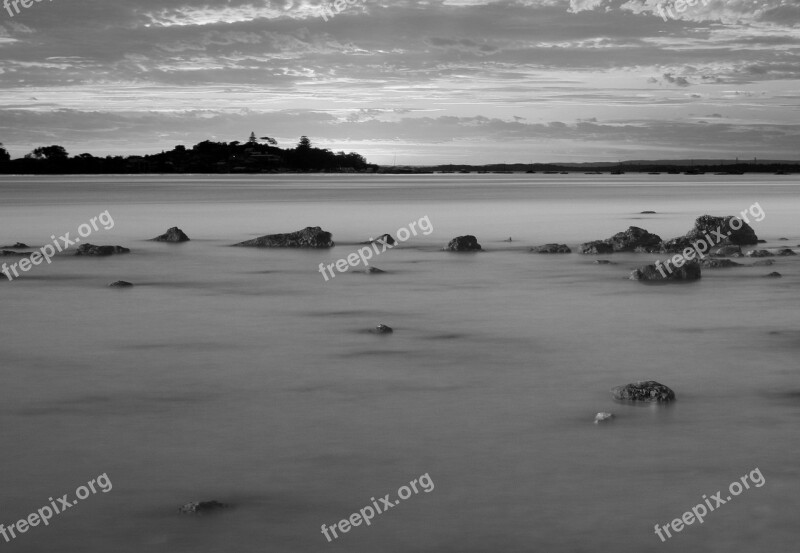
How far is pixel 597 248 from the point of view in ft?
88.5

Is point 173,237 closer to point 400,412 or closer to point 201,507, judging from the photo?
point 400,412

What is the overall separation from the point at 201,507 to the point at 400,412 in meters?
3.06

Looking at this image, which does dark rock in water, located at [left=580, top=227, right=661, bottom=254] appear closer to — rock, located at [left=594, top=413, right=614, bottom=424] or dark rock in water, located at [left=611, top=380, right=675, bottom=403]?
dark rock in water, located at [left=611, top=380, right=675, bottom=403]

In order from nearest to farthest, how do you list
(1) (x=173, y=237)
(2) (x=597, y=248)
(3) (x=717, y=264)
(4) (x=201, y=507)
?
(4) (x=201, y=507) → (3) (x=717, y=264) → (2) (x=597, y=248) → (1) (x=173, y=237)

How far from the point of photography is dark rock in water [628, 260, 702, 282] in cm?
1962

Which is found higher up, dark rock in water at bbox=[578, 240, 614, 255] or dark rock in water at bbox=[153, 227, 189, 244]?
dark rock in water at bbox=[578, 240, 614, 255]

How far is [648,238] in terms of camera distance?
26750mm

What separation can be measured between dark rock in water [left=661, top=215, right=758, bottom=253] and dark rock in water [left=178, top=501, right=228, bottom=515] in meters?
21.2

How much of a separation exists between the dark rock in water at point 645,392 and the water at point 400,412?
0.21 metres

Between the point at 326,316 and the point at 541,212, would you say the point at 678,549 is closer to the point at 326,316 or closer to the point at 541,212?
the point at 326,316

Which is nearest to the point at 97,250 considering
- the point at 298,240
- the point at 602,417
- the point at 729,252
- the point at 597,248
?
the point at 298,240

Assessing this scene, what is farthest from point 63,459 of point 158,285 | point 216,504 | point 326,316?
point 158,285

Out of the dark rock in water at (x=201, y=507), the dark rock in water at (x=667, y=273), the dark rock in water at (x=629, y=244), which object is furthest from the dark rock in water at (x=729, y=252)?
the dark rock in water at (x=201, y=507)

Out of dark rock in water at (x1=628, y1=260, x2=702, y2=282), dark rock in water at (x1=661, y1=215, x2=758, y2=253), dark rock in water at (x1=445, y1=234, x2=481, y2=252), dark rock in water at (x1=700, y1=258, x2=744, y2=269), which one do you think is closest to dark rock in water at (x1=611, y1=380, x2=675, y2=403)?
dark rock in water at (x1=628, y1=260, x2=702, y2=282)
